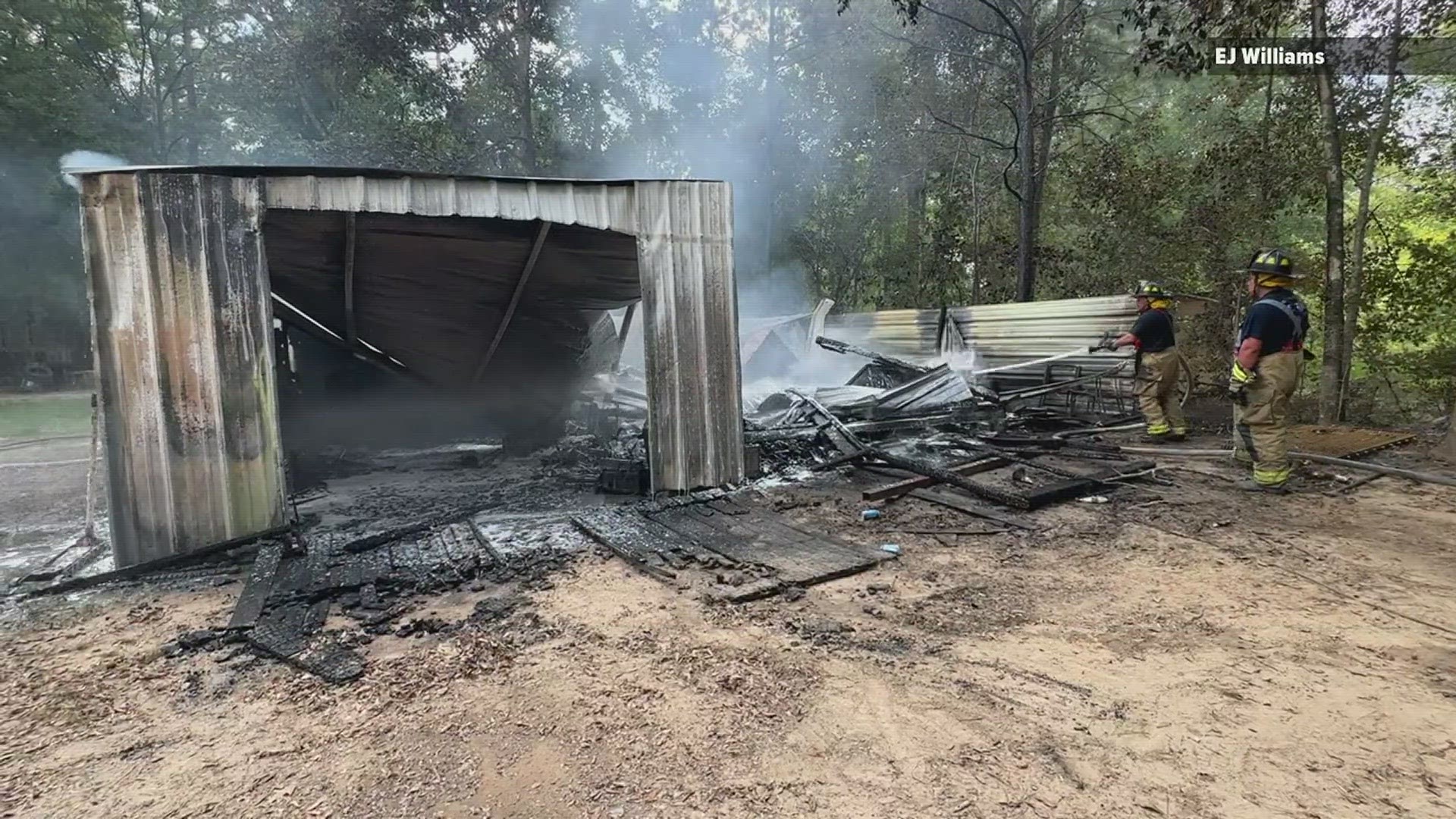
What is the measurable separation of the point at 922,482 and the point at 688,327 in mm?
2607

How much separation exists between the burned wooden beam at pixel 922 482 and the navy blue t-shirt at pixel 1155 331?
250 centimetres

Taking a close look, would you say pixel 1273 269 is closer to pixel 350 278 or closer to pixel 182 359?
pixel 350 278

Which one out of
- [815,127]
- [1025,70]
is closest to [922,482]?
[1025,70]

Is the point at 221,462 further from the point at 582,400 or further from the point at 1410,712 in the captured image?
the point at 1410,712

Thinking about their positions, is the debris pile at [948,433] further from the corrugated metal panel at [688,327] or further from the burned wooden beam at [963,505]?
the corrugated metal panel at [688,327]

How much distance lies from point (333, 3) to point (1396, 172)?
20.8 metres

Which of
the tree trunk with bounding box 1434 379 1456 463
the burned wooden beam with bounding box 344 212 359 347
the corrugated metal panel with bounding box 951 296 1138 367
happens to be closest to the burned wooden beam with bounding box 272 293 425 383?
the burned wooden beam with bounding box 344 212 359 347

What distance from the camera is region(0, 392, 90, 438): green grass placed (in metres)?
11.2

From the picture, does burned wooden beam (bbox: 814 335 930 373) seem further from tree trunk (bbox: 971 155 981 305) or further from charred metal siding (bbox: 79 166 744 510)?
charred metal siding (bbox: 79 166 744 510)

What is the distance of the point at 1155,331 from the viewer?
7473mm

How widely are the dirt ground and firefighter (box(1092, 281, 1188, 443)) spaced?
3.54m

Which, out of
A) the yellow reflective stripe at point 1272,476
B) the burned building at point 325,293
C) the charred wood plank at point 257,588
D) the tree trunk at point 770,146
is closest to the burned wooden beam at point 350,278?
the burned building at point 325,293

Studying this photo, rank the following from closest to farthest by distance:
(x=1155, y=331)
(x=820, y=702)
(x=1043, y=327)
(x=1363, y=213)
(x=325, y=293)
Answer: (x=820, y=702) < (x=325, y=293) < (x=1155, y=331) < (x=1363, y=213) < (x=1043, y=327)

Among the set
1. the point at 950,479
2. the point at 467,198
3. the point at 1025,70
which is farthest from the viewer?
the point at 1025,70
